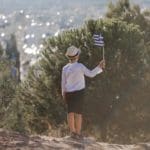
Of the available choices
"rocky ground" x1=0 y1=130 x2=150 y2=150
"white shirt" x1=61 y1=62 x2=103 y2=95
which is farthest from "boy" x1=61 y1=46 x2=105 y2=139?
"rocky ground" x1=0 y1=130 x2=150 y2=150

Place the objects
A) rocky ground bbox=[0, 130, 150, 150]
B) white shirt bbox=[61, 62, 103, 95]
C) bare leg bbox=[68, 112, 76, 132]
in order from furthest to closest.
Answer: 1. bare leg bbox=[68, 112, 76, 132]
2. white shirt bbox=[61, 62, 103, 95]
3. rocky ground bbox=[0, 130, 150, 150]

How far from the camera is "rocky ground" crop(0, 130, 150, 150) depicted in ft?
Result: 32.9

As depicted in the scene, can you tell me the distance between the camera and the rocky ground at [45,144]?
32.9 ft

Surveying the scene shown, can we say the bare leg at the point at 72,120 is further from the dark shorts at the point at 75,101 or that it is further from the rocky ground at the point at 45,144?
the rocky ground at the point at 45,144

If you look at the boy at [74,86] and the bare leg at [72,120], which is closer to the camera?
the boy at [74,86]

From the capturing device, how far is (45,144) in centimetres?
1030

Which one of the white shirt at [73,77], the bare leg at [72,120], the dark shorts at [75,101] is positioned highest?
the white shirt at [73,77]

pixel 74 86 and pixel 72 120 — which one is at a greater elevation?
pixel 74 86

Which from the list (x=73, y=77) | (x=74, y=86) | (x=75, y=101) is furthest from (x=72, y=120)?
(x=73, y=77)

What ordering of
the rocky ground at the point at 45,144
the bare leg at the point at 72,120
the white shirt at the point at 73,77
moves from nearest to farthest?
the rocky ground at the point at 45,144, the white shirt at the point at 73,77, the bare leg at the point at 72,120

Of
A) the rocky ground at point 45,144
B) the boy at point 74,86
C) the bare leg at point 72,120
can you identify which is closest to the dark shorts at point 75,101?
the boy at point 74,86

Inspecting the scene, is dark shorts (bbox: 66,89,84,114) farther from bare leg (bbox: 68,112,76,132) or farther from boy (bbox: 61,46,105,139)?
bare leg (bbox: 68,112,76,132)

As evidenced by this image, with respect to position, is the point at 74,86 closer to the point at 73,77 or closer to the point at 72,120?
the point at 73,77

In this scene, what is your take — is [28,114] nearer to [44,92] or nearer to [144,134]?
[44,92]
